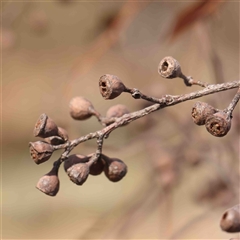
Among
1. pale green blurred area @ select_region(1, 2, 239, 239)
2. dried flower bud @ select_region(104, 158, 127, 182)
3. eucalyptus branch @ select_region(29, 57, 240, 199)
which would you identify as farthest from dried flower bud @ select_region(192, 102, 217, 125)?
pale green blurred area @ select_region(1, 2, 239, 239)

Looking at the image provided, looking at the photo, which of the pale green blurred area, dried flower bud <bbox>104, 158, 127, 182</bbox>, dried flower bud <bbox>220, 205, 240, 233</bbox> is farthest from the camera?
the pale green blurred area

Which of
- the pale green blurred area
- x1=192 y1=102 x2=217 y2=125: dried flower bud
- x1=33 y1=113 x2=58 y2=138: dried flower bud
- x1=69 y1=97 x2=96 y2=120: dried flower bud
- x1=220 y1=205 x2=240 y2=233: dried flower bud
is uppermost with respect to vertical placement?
the pale green blurred area

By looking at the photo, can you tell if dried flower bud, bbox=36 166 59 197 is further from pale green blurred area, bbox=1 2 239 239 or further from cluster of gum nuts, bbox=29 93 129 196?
pale green blurred area, bbox=1 2 239 239

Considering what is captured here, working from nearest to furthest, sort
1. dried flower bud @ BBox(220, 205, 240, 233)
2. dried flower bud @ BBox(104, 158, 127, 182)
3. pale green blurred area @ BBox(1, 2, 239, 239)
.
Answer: dried flower bud @ BBox(220, 205, 240, 233) < dried flower bud @ BBox(104, 158, 127, 182) < pale green blurred area @ BBox(1, 2, 239, 239)

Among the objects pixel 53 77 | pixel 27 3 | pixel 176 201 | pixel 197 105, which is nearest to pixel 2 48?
pixel 27 3

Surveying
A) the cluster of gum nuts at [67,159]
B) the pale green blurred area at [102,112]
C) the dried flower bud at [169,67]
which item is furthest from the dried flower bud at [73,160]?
the pale green blurred area at [102,112]

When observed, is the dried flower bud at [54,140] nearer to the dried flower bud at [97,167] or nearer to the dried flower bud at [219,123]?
the dried flower bud at [97,167]

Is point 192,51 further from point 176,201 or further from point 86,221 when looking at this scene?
point 86,221
